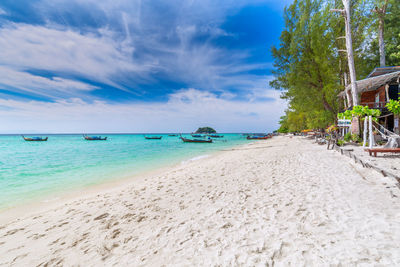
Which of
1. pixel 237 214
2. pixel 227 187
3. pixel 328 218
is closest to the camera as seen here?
pixel 328 218

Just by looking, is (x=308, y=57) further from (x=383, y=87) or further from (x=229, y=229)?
(x=229, y=229)

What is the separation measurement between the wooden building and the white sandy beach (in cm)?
1205

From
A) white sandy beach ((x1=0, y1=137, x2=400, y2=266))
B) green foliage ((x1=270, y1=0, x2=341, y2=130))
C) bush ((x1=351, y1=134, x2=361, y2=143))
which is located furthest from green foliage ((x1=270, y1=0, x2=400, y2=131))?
white sandy beach ((x1=0, y1=137, x2=400, y2=266))

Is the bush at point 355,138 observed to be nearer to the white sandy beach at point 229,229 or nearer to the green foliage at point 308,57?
the green foliage at point 308,57

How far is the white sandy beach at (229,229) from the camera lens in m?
2.50

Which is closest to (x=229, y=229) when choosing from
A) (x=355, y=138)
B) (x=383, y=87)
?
(x=355, y=138)

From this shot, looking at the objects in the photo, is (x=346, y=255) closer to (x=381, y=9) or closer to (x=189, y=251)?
(x=189, y=251)

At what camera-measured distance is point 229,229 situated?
10.7ft

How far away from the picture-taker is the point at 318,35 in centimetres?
1833

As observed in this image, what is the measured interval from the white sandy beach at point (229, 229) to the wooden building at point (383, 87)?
12.1 m

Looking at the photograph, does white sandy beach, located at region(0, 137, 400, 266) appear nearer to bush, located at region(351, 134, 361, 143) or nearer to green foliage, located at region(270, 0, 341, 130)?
bush, located at region(351, 134, 361, 143)

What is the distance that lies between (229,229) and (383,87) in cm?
2348

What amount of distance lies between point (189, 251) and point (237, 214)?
1524mm

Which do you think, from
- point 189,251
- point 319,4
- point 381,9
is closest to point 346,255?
point 189,251
